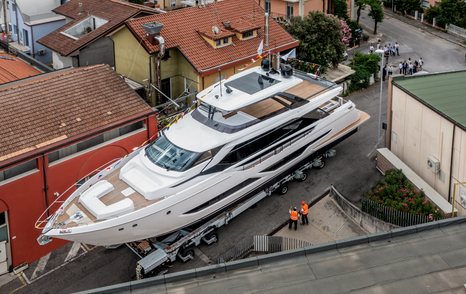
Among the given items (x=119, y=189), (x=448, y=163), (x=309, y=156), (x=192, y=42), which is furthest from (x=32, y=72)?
(x=448, y=163)

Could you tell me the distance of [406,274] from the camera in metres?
14.1

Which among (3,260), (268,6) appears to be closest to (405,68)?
(268,6)

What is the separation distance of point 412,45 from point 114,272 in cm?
3536

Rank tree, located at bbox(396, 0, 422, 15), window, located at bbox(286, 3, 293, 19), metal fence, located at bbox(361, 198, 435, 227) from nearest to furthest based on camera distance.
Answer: metal fence, located at bbox(361, 198, 435, 227), window, located at bbox(286, 3, 293, 19), tree, located at bbox(396, 0, 422, 15)

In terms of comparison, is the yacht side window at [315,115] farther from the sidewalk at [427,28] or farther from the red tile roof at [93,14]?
the sidewalk at [427,28]

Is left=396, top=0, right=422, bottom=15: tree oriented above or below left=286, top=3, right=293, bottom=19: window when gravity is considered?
below

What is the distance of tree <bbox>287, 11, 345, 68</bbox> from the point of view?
123 ft

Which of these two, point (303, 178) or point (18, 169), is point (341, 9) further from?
point (18, 169)

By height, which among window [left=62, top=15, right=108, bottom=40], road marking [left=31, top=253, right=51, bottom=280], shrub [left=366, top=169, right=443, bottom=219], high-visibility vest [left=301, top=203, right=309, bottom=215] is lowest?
road marking [left=31, top=253, right=51, bottom=280]

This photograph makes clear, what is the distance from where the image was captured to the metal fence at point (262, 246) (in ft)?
69.6

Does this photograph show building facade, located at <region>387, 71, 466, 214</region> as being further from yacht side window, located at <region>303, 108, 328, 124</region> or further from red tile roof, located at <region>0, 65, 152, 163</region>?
red tile roof, located at <region>0, 65, 152, 163</region>

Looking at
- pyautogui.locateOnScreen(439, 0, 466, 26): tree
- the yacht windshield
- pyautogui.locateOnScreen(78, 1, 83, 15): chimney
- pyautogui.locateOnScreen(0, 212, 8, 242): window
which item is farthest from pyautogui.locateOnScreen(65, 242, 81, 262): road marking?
pyautogui.locateOnScreen(439, 0, 466, 26): tree

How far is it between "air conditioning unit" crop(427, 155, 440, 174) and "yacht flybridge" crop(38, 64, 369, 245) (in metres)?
4.73

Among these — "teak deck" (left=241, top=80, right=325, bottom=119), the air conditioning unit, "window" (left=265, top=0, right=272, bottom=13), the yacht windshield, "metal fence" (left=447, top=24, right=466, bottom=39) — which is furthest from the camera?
"metal fence" (left=447, top=24, right=466, bottom=39)
